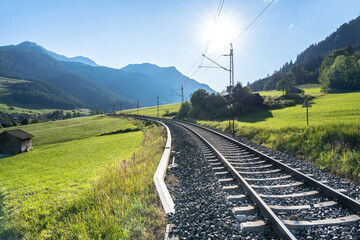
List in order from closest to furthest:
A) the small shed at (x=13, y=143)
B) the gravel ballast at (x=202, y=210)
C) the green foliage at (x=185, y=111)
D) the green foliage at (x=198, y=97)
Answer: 1. the gravel ballast at (x=202, y=210)
2. the small shed at (x=13, y=143)
3. the green foliage at (x=198, y=97)
4. the green foliage at (x=185, y=111)

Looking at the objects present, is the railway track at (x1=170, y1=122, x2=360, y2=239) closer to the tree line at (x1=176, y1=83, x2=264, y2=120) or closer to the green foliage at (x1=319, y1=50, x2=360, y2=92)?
the tree line at (x1=176, y1=83, x2=264, y2=120)

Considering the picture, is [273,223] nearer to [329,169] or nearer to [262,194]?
[262,194]

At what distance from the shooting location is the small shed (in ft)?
110

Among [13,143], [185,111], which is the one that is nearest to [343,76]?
[185,111]

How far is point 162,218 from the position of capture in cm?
370

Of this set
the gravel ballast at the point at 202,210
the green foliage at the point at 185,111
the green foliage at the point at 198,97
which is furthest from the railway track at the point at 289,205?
the green foliage at the point at 185,111

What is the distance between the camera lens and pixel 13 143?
1334 inches

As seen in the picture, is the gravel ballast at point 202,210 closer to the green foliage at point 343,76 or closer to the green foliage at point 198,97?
the green foliage at point 198,97

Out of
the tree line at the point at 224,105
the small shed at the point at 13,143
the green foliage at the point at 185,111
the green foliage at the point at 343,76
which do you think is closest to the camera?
the small shed at the point at 13,143

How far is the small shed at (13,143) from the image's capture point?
33531mm

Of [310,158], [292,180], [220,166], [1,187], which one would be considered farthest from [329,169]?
[1,187]

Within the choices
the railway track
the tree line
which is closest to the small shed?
the tree line

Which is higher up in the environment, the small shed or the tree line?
the tree line

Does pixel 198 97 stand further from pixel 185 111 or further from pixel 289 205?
pixel 289 205
